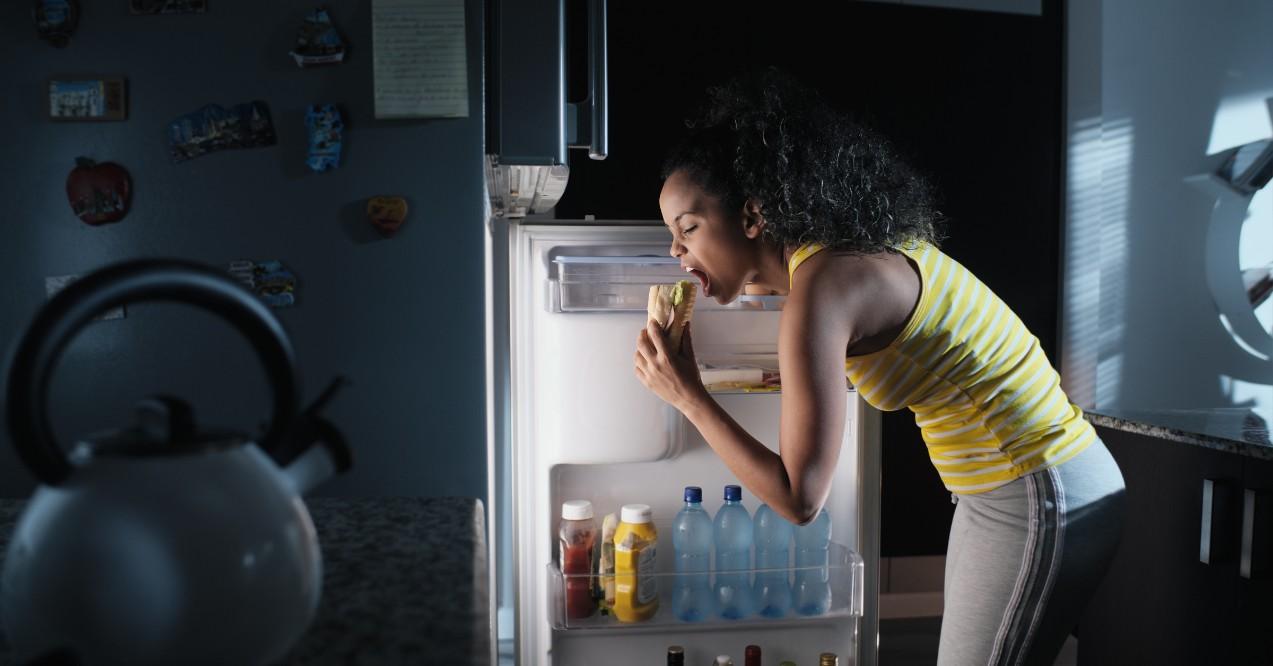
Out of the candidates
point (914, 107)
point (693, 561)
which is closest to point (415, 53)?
point (693, 561)

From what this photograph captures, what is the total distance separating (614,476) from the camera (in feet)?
6.23

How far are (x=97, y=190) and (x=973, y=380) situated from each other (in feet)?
3.88

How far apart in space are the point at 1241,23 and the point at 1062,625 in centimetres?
265

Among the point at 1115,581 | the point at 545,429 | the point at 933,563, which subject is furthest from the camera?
the point at 933,563

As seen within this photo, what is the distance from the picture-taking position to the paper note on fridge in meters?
1.13

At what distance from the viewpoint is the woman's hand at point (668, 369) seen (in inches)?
55.3

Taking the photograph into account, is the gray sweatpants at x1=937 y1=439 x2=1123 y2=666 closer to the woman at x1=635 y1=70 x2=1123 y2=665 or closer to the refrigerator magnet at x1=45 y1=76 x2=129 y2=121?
the woman at x1=635 y1=70 x2=1123 y2=665

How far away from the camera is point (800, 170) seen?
1.32 meters

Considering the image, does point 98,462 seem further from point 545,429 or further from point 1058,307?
point 1058,307

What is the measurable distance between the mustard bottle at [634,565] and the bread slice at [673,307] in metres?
0.43

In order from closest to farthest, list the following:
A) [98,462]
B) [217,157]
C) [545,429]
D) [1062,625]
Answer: [98,462] → [217,157] → [1062,625] → [545,429]

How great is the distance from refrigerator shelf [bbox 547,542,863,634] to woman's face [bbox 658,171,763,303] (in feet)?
2.14

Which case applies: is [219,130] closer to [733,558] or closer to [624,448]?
[624,448]

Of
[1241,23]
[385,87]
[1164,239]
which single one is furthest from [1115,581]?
[1241,23]
